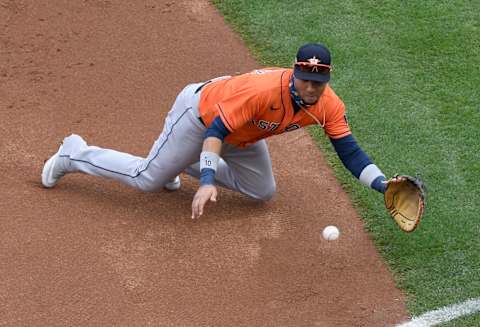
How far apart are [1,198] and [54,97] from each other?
157 cm

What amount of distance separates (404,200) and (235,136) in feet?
4.24

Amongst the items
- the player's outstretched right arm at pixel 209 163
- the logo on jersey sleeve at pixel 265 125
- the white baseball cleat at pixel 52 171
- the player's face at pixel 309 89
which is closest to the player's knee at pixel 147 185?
the white baseball cleat at pixel 52 171

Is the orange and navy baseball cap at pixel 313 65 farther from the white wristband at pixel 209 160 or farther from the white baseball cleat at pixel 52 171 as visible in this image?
the white baseball cleat at pixel 52 171

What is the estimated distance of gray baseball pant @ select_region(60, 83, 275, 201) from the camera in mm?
6582

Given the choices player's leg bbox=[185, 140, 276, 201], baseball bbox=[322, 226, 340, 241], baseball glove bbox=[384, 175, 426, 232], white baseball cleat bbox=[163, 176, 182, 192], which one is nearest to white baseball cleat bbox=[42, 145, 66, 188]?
white baseball cleat bbox=[163, 176, 182, 192]

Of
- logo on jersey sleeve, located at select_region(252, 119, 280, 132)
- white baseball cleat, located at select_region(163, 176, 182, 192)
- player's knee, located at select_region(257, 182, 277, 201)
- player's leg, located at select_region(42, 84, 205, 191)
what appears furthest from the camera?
white baseball cleat, located at select_region(163, 176, 182, 192)

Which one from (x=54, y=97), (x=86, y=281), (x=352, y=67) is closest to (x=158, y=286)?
(x=86, y=281)

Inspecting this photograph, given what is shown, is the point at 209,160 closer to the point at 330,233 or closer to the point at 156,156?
the point at 156,156

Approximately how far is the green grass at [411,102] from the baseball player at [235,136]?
0.93 metres

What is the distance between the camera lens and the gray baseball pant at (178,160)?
6582 millimetres

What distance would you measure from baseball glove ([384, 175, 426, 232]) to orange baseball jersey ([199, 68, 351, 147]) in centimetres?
52

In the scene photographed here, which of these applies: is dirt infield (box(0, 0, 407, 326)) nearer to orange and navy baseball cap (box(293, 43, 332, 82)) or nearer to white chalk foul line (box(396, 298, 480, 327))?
white chalk foul line (box(396, 298, 480, 327))

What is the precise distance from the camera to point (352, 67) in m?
9.01

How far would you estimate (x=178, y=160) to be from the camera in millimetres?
6672
